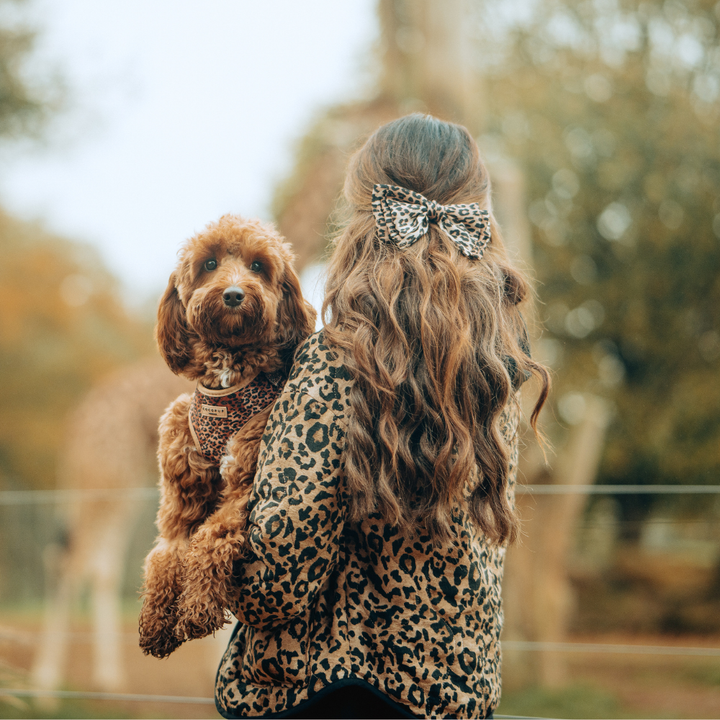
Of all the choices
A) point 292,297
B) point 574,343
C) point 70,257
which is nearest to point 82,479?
point 292,297

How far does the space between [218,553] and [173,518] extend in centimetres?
26

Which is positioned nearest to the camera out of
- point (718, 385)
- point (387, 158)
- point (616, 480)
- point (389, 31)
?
point (387, 158)

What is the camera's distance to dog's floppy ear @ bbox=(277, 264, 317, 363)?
1586mm

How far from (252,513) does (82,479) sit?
6.19 metres

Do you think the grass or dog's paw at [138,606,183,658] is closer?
dog's paw at [138,606,183,658]

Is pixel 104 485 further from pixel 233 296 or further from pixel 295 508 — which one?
pixel 295 508

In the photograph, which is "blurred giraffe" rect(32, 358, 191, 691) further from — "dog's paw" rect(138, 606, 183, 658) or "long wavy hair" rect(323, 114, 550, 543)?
"long wavy hair" rect(323, 114, 550, 543)

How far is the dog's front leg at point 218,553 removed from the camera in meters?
1.35

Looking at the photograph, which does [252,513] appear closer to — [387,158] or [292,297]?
[292,297]

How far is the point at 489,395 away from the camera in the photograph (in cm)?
136

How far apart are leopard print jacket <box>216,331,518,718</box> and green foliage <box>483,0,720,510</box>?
31.0ft

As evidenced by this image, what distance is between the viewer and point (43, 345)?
598 inches

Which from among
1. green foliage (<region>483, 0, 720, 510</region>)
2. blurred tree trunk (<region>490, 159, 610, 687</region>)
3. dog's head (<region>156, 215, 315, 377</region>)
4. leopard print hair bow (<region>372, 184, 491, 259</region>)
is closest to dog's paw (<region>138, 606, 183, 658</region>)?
dog's head (<region>156, 215, 315, 377</region>)

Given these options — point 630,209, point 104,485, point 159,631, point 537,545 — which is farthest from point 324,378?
point 630,209
